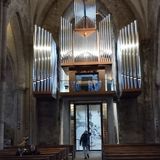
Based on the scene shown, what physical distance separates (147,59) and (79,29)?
4997 millimetres

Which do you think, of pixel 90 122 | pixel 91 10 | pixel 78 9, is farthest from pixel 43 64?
pixel 90 122

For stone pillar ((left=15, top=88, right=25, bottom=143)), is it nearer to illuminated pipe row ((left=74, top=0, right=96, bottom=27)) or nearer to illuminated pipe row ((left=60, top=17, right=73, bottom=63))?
illuminated pipe row ((left=60, top=17, right=73, bottom=63))

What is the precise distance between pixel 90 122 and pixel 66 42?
5109mm

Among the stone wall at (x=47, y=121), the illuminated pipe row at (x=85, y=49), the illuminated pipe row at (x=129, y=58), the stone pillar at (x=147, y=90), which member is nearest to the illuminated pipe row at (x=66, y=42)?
the illuminated pipe row at (x=85, y=49)

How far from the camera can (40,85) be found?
1712 cm

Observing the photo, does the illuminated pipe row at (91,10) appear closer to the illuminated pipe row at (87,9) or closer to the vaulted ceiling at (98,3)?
the illuminated pipe row at (87,9)

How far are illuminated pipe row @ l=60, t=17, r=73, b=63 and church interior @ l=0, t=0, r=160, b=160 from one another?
58mm

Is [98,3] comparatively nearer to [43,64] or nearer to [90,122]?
[43,64]

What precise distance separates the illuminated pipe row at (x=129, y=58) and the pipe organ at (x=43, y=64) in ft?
11.2

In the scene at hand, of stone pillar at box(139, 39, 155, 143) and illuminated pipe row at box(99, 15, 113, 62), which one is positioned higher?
illuminated pipe row at box(99, 15, 113, 62)

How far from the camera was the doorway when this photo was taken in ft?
69.0

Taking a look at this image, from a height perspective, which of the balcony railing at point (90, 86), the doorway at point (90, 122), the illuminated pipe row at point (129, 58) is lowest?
the doorway at point (90, 122)

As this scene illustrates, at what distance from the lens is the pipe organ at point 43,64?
17.1 m

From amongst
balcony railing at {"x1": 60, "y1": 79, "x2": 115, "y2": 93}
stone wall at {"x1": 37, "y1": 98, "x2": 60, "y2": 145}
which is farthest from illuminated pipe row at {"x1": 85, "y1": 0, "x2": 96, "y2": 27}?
stone wall at {"x1": 37, "y1": 98, "x2": 60, "y2": 145}
